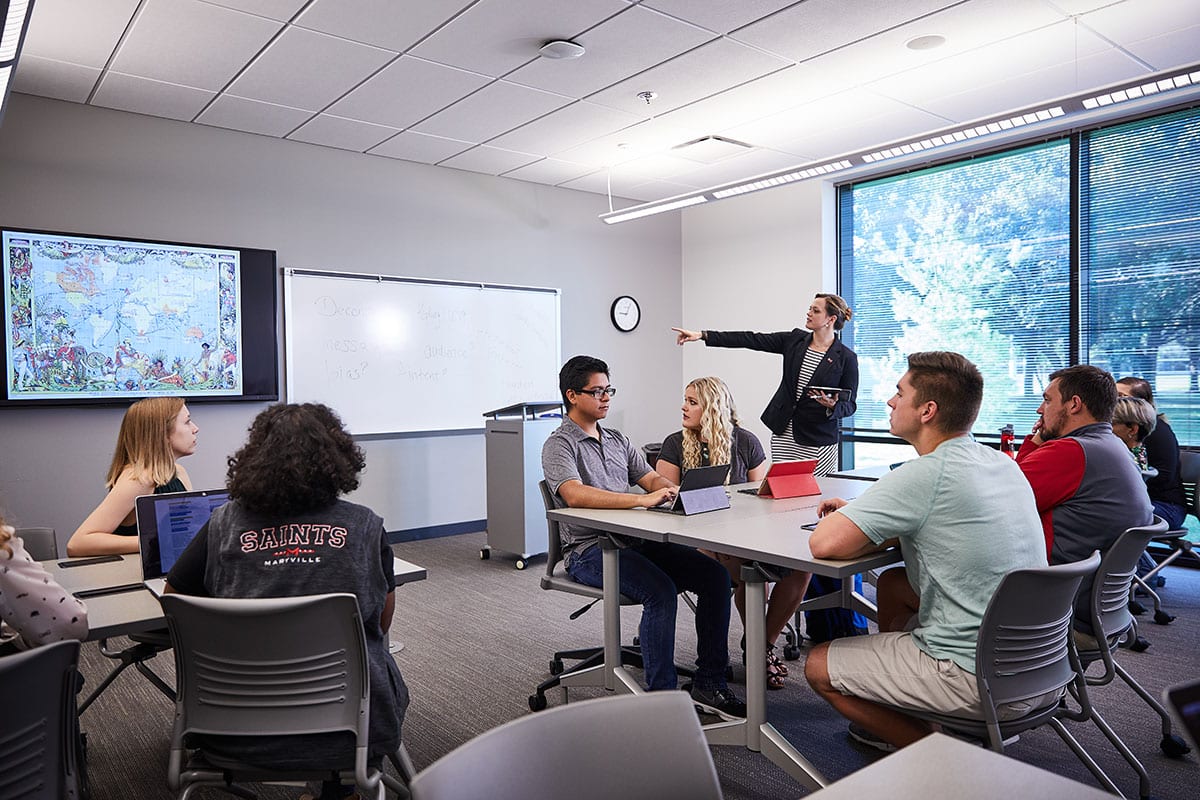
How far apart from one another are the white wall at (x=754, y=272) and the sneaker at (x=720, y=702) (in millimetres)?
3972

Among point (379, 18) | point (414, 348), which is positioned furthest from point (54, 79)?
point (414, 348)

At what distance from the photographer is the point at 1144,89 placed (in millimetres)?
3354

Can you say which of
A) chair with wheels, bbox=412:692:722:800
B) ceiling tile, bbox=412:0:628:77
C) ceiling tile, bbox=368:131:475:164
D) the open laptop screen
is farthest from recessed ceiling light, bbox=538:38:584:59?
chair with wheels, bbox=412:692:722:800

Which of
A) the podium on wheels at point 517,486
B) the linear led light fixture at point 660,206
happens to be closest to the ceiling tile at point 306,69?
the linear led light fixture at point 660,206

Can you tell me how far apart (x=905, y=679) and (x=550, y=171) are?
194 inches

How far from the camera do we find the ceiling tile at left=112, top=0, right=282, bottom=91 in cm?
344

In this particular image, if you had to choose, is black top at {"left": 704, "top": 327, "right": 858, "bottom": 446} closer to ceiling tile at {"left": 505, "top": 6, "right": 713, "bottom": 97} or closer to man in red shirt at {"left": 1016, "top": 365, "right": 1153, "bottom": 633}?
ceiling tile at {"left": 505, "top": 6, "right": 713, "bottom": 97}

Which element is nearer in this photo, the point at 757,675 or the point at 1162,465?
the point at 757,675

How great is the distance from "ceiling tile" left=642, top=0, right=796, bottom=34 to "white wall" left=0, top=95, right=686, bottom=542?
2.85 metres

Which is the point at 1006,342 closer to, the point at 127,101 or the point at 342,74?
the point at 342,74

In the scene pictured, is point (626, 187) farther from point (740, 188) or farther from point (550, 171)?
point (740, 188)

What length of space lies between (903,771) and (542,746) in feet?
1.49

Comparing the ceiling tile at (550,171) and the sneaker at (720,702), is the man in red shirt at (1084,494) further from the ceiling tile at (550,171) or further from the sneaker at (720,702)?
the ceiling tile at (550,171)

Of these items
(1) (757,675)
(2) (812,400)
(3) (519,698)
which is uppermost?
(2) (812,400)
